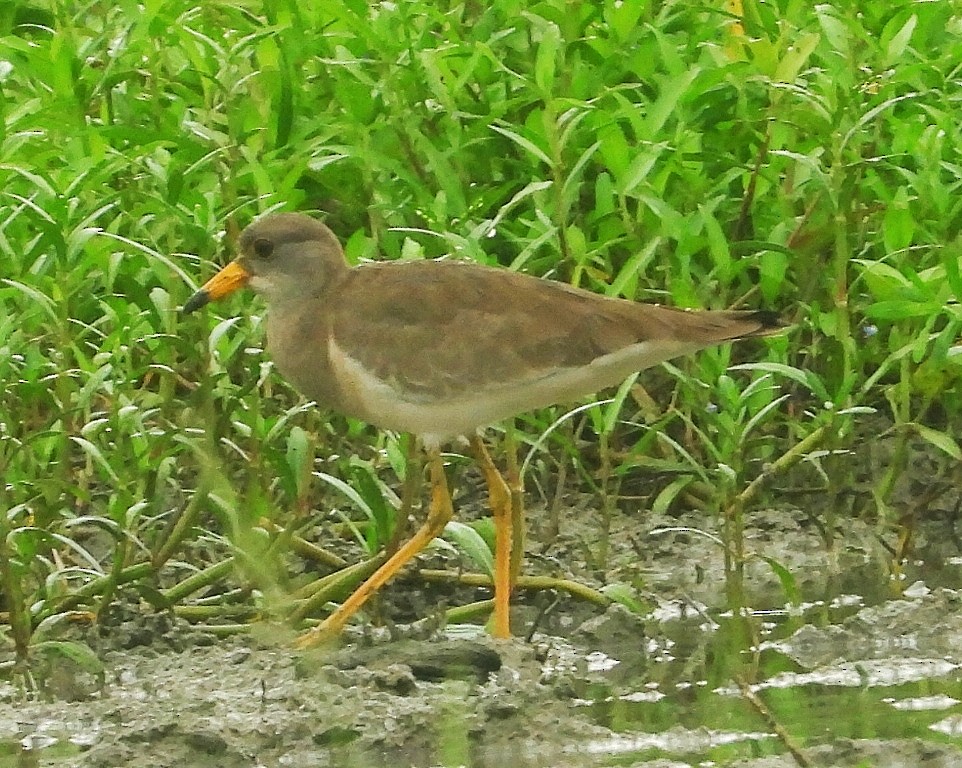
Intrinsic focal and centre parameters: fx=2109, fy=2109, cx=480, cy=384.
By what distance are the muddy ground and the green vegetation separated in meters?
0.16

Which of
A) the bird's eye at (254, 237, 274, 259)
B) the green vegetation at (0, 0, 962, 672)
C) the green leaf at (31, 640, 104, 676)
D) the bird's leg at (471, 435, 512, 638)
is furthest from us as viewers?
the bird's eye at (254, 237, 274, 259)

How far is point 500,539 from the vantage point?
544 cm

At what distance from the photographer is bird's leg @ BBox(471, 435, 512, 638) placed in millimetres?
5277

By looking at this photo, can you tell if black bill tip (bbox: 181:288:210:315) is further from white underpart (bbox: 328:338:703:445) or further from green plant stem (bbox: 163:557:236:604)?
green plant stem (bbox: 163:557:236:604)

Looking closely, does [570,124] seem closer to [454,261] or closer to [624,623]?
[454,261]

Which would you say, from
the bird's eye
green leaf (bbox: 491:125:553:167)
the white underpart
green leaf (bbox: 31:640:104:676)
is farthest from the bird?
green leaf (bbox: 491:125:553:167)

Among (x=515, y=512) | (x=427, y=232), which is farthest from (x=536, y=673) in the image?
(x=427, y=232)

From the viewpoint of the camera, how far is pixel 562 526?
6.13m

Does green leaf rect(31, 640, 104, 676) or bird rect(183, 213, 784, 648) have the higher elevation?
bird rect(183, 213, 784, 648)

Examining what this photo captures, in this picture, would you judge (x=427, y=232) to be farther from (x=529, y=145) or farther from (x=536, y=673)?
(x=536, y=673)

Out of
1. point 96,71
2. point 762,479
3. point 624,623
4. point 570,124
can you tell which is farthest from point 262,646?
point 96,71

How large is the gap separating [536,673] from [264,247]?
56.3 inches

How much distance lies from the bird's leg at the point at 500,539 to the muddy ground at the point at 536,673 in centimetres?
10

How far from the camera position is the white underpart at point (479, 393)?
5.31 m
